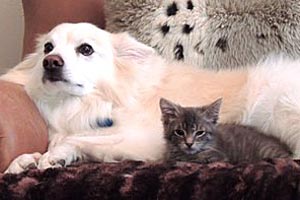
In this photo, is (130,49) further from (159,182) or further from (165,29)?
(159,182)

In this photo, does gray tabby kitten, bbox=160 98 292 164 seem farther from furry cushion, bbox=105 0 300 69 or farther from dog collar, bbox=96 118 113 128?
furry cushion, bbox=105 0 300 69

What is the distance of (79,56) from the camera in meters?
1.60

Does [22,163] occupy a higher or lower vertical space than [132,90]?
lower

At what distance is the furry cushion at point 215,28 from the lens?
5.62 feet

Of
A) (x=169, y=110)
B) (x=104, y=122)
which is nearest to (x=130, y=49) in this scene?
(x=104, y=122)

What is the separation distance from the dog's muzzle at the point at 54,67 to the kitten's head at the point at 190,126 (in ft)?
1.00

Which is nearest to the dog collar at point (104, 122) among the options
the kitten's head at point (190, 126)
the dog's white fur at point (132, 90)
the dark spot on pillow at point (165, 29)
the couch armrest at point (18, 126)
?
the dog's white fur at point (132, 90)

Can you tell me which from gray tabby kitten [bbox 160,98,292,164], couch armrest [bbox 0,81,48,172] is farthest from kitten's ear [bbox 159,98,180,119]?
couch armrest [bbox 0,81,48,172]

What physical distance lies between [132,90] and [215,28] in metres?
0.33

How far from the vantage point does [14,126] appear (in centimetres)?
139

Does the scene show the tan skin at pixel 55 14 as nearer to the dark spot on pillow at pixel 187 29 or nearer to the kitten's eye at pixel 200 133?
the dark spot on pillow at pixel 187 29

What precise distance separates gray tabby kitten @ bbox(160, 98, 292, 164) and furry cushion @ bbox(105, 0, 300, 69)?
1.27 ft

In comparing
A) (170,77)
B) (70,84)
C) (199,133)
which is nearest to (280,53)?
(170,77)

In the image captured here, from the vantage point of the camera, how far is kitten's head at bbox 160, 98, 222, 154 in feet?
4.38
